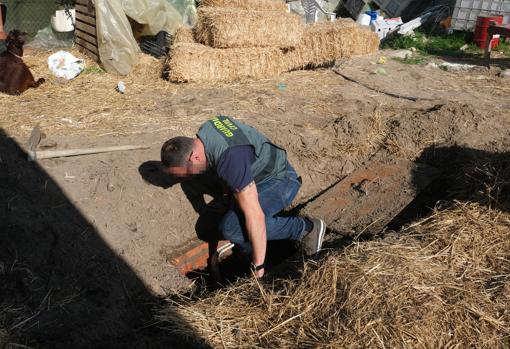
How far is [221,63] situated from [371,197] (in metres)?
4.59

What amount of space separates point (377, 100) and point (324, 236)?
11.7ft

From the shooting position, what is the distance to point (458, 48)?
1240cm

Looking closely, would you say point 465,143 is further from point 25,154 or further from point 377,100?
point 25,154

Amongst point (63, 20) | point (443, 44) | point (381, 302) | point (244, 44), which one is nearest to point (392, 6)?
point (443, 44)

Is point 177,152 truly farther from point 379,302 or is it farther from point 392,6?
point 392,6

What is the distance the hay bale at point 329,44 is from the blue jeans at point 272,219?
18.7 ft

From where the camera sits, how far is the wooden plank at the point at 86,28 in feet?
30.7

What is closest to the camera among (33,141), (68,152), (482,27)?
(68,152)

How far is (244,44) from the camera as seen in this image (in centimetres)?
895

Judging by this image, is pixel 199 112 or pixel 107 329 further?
pixel 199 112

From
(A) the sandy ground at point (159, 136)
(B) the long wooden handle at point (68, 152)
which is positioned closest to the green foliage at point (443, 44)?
(A) the sandy ground at point (159, 136)

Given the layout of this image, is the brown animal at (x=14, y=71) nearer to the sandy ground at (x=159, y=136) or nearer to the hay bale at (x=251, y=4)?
the sandy ground at (x=159, y=136)

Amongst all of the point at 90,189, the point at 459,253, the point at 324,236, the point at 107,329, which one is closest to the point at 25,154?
the point at 90,189

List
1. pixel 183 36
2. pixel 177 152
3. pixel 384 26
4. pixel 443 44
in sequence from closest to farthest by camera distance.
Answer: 1. pixel 177 152
2. pixel 183 36
3. pixel 443 44
4. pixel 384 26
